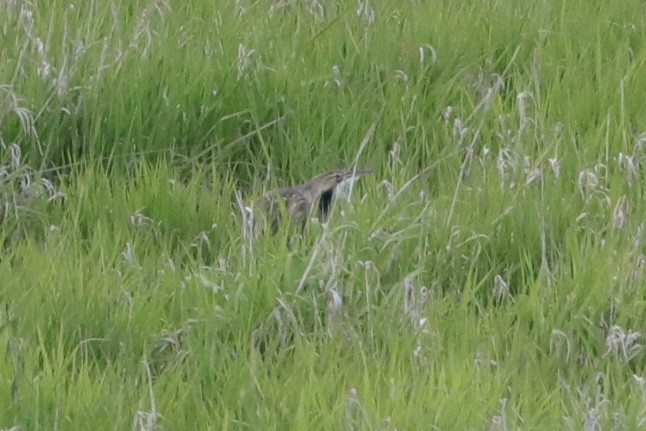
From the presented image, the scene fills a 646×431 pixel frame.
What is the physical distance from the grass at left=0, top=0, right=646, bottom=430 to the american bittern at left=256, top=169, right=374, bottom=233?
2.9 inches

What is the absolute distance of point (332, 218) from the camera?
373 centimetres

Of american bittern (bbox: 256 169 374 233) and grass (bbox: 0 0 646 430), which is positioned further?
american bittern (bbox: 256 169 374 233)

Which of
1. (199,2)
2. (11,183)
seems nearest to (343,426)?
(11,183)

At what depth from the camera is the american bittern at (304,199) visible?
12.4ft

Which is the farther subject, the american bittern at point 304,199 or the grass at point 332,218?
the american bittern at point 304,199

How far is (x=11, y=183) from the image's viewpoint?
375 centimetres

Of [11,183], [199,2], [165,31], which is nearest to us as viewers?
[11,183]

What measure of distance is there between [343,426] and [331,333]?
1.44ft

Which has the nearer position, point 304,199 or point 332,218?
point 332,218

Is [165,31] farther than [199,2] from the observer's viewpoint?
No

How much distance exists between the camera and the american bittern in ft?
12.4

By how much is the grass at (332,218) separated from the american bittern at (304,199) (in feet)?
0.24

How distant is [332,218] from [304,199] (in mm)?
209

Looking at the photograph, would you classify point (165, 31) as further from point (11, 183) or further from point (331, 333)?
point (331, 333)
